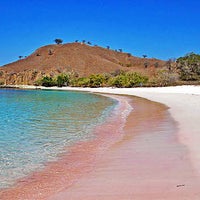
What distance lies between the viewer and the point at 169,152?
8.45 m

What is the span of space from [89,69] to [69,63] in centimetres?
A: 1264

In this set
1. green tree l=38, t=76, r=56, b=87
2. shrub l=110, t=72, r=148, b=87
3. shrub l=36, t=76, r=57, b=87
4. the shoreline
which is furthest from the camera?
green tree l=38, t=76, r=56, b=87

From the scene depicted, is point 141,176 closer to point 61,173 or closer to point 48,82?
point 61,173

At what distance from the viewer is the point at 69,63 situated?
161000mm

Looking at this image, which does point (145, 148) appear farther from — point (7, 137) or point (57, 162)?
point (7, 137)

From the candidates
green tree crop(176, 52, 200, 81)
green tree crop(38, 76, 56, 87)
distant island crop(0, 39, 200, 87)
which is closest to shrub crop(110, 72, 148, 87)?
distant island crop(0, 39, 200, 87)

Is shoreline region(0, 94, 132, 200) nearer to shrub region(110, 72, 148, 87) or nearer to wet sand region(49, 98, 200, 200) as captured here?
wet sand region(49, 98, 200, 200)

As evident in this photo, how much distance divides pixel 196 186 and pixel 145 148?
373cm

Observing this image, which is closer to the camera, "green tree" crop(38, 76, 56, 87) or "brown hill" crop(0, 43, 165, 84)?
"green tree" crop(38, 76, 56, 87)

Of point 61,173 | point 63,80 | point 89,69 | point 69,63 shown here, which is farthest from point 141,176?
point 69,63

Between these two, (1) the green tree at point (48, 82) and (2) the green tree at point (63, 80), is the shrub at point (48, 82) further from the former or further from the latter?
(2) the green tree at point (63, 80)

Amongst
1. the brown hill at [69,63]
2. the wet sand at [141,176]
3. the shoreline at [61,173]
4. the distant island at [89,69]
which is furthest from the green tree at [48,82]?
the wet sand at [141,176]

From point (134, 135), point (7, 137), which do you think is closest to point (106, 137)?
point (134, 135)

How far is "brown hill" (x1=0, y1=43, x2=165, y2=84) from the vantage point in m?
144
